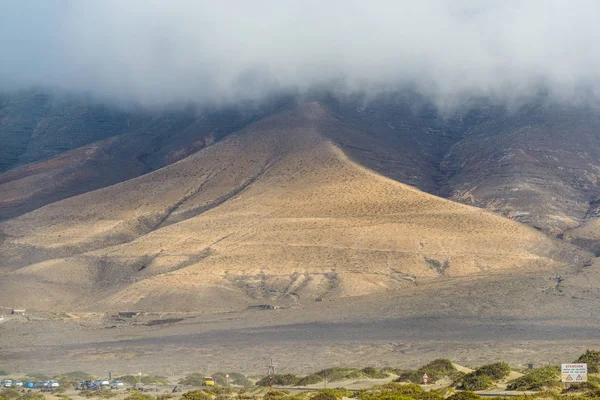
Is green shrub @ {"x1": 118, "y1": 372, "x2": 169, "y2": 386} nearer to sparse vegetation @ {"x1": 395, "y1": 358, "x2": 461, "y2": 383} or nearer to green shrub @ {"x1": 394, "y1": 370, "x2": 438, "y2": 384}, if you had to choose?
sparse vegetation @ {"x1": 395, "y1": 358, "x2": 461, "y2": 383}

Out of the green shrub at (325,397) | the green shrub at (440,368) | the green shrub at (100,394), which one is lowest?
the green shrub at (100,394)

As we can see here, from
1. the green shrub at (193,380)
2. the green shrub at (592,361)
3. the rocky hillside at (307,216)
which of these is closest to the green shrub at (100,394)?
the green shrub at (193,380)

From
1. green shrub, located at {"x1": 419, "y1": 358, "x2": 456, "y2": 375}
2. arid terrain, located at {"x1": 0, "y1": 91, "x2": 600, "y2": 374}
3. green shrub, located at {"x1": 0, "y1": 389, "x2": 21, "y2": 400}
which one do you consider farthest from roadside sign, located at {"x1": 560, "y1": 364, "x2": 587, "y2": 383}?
green shrub, located at {"x1": 0, "y1": 389, "x2": 21, "y2": 400}

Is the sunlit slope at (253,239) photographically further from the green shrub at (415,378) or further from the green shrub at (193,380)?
the green shrub at (415,378)

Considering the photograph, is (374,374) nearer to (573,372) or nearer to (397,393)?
(397,393)

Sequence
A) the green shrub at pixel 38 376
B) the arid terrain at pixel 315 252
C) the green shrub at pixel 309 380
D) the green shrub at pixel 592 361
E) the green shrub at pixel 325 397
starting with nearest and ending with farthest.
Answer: the green shrub at pixel 325 397 → the green shrub at pixel 592 361 → the green shrub at pixel 309 380 → the green shrub at pixel 38 376 → the arid terrain at pixel 315 252

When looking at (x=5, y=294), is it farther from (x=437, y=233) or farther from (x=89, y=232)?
(x=437, y=233)
